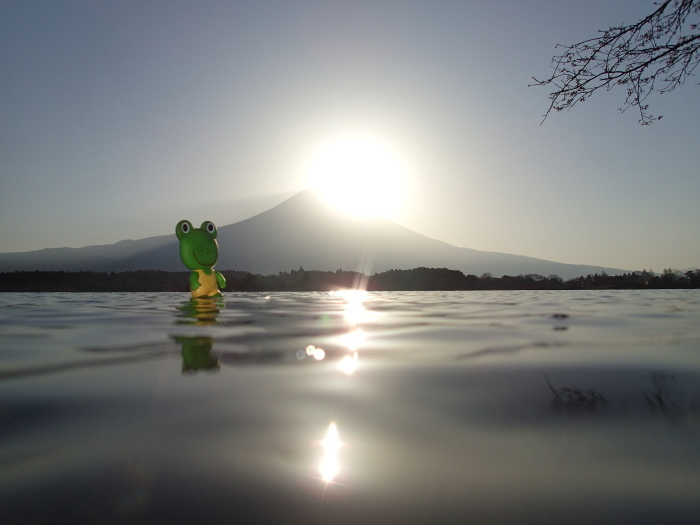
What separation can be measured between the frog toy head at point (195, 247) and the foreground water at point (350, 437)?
23.7ft

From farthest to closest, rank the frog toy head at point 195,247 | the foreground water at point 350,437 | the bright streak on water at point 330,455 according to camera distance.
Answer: the frog toy head at point 195,247, the bright streak on water at point 330,455, the foreground water at point 350,437

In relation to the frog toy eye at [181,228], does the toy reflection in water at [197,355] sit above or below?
below

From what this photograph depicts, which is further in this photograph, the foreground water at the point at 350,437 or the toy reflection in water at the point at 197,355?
the toy reflection in water at the point at 197,355

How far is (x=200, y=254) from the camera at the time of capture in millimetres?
10641

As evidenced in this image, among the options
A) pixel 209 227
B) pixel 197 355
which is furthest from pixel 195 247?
pixel 197 355

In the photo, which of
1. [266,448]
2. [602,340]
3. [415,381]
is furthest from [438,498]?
[602,340]

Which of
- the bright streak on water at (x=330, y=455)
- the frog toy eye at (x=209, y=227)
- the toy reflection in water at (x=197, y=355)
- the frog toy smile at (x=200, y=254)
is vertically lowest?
the bright streak on water at (x=330, y=455)

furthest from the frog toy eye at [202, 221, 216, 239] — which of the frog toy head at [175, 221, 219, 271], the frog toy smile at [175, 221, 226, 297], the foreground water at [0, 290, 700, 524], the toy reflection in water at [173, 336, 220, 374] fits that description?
the foreground water at [0, 290, 700, 524]

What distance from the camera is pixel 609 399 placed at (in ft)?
7.20

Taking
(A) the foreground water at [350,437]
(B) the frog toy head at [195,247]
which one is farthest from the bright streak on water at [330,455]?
(B) the frog toy head at [195,247]

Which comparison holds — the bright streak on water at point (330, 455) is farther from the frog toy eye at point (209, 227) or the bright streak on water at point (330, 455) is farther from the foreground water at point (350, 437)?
the frog toy eye at point (209, 227)

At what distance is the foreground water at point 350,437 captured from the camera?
1.16 m

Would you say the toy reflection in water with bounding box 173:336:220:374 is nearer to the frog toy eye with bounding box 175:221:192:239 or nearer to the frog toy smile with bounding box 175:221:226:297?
the frog toy smile with bounding box 175:221:226:297

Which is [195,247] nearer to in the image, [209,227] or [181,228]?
[181,228]
